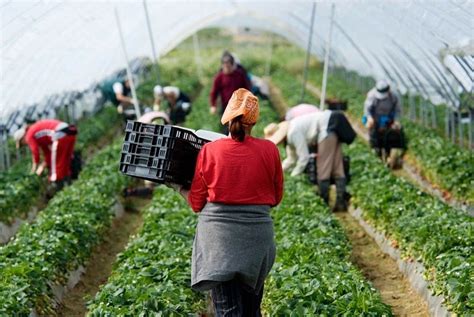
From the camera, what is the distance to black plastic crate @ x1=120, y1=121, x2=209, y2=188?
17.7 feet

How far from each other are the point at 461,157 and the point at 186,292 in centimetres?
695

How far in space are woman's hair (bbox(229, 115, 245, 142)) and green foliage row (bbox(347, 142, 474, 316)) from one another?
2.18 m

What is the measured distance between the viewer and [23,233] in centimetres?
910

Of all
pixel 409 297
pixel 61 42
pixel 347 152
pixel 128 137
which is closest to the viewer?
pixel 128 137

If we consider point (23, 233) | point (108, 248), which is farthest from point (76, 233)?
point (108, 248)

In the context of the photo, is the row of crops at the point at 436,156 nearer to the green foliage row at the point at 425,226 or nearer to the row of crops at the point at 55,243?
the green foliage row at the point at 425,226

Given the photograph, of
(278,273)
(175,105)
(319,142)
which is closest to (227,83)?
(175,105)

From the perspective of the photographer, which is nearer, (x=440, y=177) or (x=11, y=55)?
(x=440, y=177)

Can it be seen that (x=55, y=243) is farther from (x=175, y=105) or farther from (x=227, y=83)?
Result: (x=175, y=105)

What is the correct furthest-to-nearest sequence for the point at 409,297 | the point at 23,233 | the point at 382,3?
the point at 382,3
the point at 23,233
the point at 409,297

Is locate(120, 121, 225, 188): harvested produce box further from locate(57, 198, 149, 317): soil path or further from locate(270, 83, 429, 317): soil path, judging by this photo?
locate(270, 83, 429, 317): soil path

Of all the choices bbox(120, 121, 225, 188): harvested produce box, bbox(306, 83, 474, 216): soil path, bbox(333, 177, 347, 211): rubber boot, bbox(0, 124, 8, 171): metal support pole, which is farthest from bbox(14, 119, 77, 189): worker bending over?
bbox(120, 121, 225, 188): harvested produce box

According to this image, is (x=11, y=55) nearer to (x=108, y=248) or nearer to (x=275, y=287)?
(x=108, y=248)

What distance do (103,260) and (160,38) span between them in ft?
63.1
